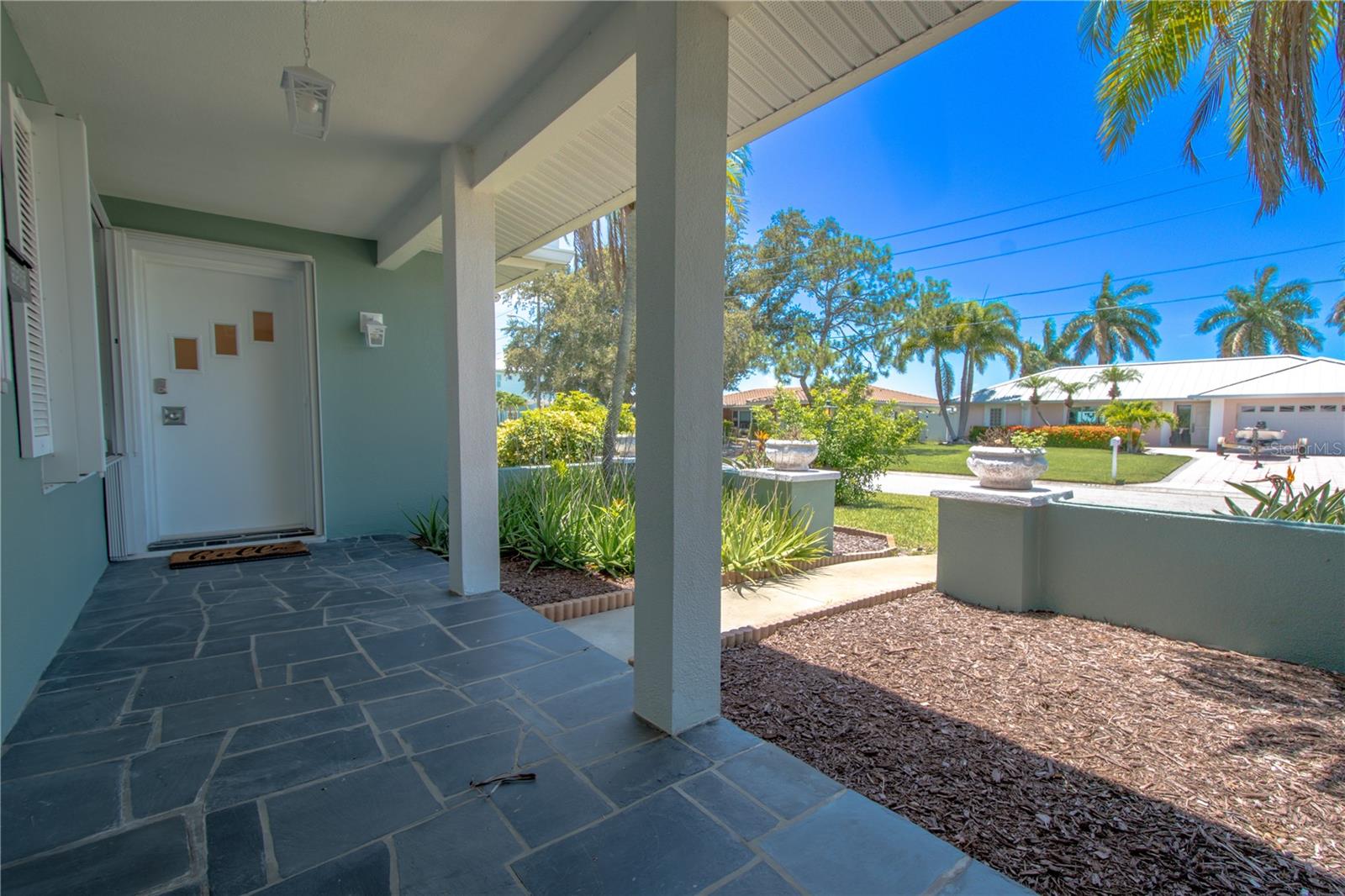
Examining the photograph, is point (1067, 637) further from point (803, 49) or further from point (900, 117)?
point (900, 117)

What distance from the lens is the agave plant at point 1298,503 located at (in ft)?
11.5

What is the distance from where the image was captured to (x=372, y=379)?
211 inches

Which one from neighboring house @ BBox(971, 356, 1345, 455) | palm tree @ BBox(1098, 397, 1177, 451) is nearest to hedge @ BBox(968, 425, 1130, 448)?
palm tree @ BBox(1098, 397, 1177, 451)

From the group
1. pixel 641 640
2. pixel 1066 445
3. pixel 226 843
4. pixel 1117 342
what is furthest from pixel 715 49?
pixel 1117 342

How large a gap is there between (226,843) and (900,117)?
24.4 m

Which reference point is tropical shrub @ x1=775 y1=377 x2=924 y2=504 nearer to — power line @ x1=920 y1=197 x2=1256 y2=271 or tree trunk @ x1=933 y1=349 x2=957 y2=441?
power line @ x1=920 y1=197 x2=1256 y2=271

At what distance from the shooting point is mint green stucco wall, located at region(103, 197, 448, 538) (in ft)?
16.8

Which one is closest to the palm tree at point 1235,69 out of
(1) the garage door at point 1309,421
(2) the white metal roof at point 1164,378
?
(1) the garage door at point 1309,421

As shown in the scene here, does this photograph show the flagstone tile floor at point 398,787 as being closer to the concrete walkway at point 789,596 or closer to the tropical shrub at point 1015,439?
the concrete walkway at point 789,596

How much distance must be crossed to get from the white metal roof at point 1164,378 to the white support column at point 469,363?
882 inches

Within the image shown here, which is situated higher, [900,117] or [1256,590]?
[900,117]

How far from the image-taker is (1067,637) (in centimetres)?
329

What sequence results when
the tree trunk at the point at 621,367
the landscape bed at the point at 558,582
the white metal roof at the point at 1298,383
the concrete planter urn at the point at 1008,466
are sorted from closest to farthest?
the landscape bed at the point at 558,582
the concrete planter urn at the point at 1008,466
the tree trunk at the point at 621,367
the white metal roof at the point at 1298,383

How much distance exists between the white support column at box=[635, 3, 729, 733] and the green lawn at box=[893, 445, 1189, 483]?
11068mm
